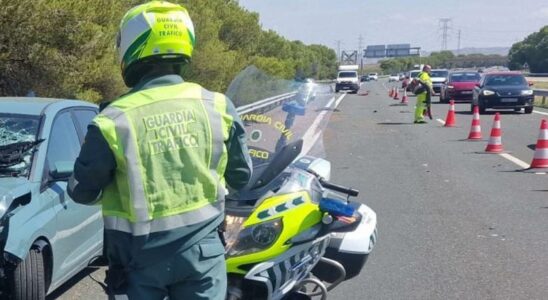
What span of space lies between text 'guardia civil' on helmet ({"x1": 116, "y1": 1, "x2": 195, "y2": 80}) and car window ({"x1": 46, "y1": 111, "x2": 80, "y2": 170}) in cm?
301

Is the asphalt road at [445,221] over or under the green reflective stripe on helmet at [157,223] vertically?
under

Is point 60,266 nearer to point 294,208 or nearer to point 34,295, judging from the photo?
point 34,295

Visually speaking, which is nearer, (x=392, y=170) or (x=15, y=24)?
(x=15, y=24)

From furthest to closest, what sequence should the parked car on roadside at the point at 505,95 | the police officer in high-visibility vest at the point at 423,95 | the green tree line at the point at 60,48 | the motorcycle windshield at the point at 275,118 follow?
the parked car on roadside at the point at 505,95, the police officer in high-visibility vest at the point at 423,95, the green tree line at the point at 60,48, the motorcycle windshield at the point at 275,118

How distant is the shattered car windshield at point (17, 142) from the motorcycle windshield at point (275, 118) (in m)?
1.96

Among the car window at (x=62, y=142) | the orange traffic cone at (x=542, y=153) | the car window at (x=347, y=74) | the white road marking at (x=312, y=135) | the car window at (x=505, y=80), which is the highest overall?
the white road marking at (x=312, y=135)

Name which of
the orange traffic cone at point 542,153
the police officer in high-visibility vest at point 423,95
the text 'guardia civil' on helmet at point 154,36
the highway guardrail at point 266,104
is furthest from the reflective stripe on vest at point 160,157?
the police officer in high-visibility vest at point 423,95

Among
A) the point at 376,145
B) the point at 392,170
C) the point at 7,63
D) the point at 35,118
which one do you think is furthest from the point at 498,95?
the point at 35,118

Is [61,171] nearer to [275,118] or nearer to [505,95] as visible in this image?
[275,118]

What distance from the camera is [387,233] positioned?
7789 millimetres

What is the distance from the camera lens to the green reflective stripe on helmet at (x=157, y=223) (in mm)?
2691

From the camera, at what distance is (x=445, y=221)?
850cm

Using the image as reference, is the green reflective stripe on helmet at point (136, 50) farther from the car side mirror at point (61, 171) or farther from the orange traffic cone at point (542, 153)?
the orange traffic cone at point (542, 153)

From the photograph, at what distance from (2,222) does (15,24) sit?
6838 millimetres
